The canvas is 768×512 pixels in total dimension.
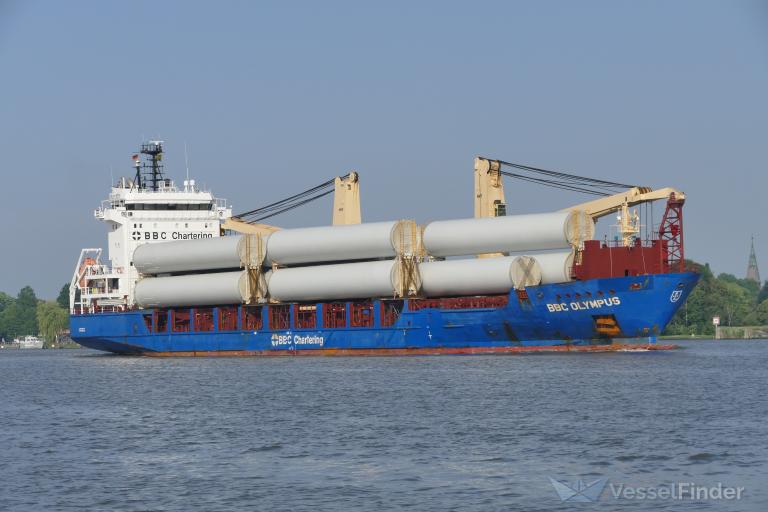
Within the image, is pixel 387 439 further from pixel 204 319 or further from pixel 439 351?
pixel 204 319

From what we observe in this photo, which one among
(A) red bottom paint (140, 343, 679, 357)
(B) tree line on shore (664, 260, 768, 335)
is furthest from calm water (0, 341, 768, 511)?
(B) tree line on shore (664, 260, 768, 335)

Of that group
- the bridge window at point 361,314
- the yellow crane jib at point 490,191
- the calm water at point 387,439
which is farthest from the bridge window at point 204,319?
the calm water at point 387,439

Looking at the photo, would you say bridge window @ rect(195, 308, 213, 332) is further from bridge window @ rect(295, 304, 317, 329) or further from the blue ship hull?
bridge window @ rect(295, 304, 317, 329)

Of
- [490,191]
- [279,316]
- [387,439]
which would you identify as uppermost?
[490,191]

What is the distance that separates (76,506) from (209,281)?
169 feet

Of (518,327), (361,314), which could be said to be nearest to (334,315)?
(361,314)

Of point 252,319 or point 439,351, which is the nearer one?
point 439,351

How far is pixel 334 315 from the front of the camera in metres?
73.5

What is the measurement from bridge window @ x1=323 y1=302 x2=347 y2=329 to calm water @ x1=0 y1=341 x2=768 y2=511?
1602cm

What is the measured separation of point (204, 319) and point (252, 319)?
4257 mm

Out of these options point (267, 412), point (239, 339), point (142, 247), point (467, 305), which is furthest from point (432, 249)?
point (267, 412)

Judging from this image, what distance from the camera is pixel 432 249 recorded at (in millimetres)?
70188

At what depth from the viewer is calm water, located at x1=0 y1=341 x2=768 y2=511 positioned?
26.5 meters

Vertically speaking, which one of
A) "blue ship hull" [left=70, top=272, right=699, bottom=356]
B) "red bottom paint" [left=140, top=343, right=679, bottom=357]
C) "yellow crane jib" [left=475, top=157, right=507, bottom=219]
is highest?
"yellow crane jib" [left=475, top=157, right=507, bottom=219]
